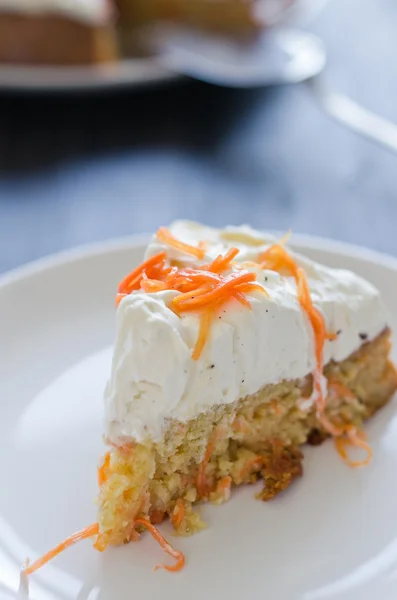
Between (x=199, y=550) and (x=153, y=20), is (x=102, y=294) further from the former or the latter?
(x=153, y=20)

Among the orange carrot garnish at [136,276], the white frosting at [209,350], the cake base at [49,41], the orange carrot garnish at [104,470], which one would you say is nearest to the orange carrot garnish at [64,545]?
the orange carrot garnish at [104,470]

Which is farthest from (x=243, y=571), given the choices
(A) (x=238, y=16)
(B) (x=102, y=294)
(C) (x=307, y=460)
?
(A) (x=238, y=16)

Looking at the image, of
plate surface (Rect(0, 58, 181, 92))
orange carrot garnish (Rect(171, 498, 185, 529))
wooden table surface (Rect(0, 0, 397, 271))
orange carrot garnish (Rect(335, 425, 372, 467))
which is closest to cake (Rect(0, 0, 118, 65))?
wooden table surface (Rect(0, 0, 397, 271))

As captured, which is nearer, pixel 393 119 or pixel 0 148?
pixel 0 148

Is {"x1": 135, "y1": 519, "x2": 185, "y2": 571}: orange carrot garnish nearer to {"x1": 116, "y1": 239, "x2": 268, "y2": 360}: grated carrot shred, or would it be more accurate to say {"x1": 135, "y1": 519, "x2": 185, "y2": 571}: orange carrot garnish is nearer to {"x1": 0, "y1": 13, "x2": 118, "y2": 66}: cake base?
{"x1": 116, "y1": 239, "x2": 268, "y2": 360}: grated carrot shred

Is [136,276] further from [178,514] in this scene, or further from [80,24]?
[80,24]

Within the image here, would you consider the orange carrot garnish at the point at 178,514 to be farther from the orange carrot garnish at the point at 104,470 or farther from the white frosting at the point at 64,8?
the white frosting at the point at 64,8
